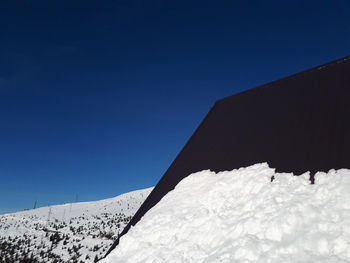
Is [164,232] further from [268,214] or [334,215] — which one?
[334,215]

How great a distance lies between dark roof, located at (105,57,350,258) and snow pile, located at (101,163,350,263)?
24.0 inches

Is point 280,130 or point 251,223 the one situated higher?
point 280,130

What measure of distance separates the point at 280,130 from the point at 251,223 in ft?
12.4

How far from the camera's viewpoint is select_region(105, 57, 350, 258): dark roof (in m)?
7.07

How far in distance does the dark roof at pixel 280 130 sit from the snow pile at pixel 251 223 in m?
0.61

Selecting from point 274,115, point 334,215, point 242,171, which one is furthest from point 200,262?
point 274,115

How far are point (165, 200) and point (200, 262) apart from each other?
413 centimetres

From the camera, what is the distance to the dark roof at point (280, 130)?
7070mm

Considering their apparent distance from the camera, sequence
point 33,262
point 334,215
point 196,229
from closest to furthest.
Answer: point 334,215
point 196,229
point 33,262

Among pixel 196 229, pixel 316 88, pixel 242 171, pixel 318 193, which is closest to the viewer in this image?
pixel 318 193

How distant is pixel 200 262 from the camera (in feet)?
18.2

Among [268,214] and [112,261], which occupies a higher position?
[268,214]

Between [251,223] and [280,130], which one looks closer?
[251,223]

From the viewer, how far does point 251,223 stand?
5824 mm
